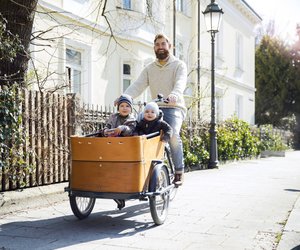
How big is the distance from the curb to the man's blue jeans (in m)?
1.68

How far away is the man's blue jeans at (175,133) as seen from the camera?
5441 mm

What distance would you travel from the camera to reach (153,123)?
4848mm

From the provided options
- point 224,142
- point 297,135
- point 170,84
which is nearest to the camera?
point 170,84

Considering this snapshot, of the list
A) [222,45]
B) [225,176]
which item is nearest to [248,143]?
[225,176]

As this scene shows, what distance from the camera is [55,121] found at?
635 cm

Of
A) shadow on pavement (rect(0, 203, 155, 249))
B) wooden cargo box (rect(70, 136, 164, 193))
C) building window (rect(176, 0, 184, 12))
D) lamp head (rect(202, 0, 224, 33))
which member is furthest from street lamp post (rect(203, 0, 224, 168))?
wooden cargo box (rect(70, 136, 164, 193))

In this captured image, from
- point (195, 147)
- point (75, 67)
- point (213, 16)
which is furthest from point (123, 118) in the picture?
point (75, 67)

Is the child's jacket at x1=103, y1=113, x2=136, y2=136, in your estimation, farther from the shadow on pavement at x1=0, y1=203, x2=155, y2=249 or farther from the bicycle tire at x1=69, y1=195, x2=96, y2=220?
the shadow on pavement at x1=0, y1=203, x2=155, y2=249

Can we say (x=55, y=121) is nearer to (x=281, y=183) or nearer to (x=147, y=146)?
(x=147, y=146)

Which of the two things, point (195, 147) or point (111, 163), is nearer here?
point (111, 163)

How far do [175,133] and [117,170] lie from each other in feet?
4.31

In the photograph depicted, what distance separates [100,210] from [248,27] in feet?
76.8

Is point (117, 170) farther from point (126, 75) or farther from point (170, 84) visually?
point (126, 75)

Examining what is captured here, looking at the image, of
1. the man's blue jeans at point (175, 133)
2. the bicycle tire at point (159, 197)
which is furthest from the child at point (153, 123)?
the man's blue jeans at point (175, 133)
